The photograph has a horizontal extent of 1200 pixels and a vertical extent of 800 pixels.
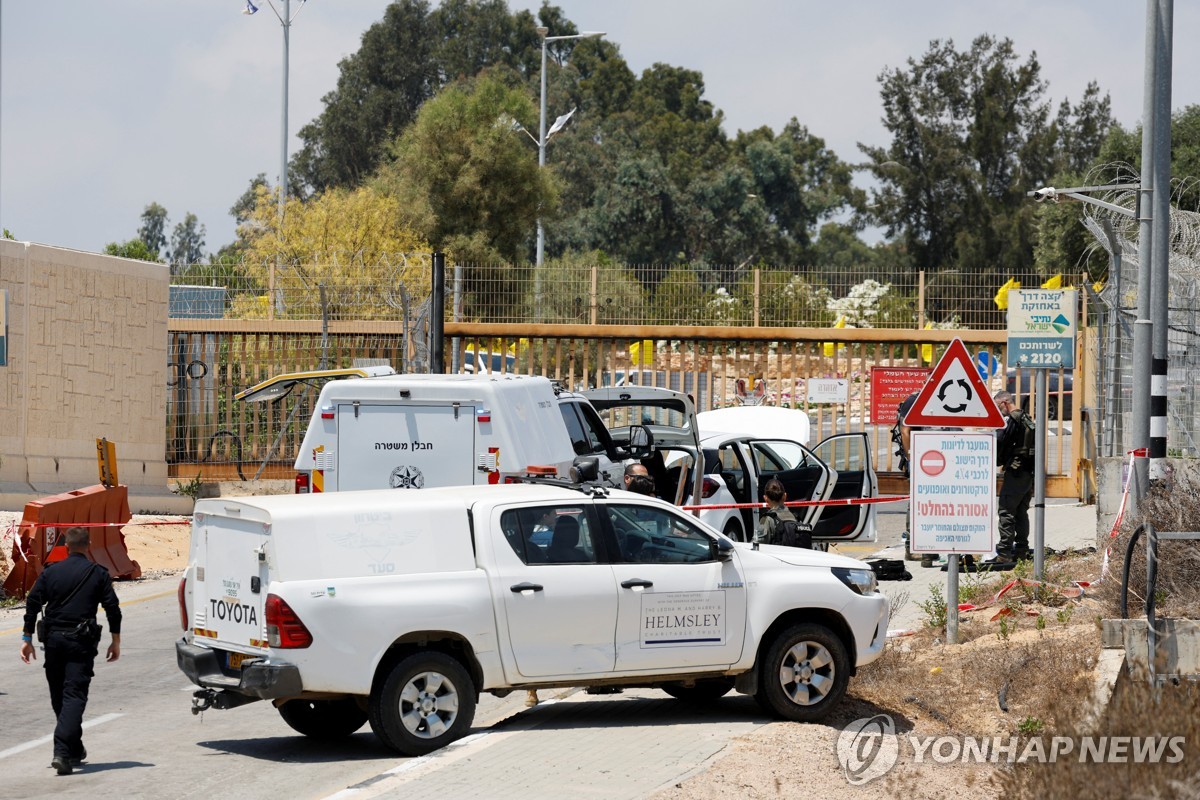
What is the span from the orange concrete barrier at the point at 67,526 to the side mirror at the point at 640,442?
5815mm

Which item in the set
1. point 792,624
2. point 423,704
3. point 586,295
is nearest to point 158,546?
point 586,295

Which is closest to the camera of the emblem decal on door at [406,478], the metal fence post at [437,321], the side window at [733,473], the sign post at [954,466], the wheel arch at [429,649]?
the wheel arch at [429,649]

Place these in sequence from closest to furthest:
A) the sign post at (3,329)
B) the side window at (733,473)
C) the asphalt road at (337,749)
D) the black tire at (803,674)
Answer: the asphalt road at (337,749) → the black tire at (803,674) → the side window at (733,473) → the sign post at (3,329)

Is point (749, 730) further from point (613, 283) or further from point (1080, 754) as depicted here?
point (613, 283)

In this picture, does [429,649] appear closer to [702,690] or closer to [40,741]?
[702,690]

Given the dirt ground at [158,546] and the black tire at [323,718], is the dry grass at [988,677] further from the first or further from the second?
the dirt ground at [158,546]

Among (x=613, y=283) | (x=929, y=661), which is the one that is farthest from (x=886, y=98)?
(x=929, y=661)

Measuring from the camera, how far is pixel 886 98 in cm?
7944

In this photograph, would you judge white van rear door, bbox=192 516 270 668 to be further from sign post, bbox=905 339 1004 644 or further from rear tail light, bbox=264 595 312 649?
sign post, bbox=905 339 1004 644

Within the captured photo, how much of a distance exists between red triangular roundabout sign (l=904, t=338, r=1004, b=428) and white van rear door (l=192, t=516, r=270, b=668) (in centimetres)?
561

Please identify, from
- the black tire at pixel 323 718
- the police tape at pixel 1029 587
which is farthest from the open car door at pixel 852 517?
the black tire at pixel 323 718

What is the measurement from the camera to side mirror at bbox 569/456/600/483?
1417 cm

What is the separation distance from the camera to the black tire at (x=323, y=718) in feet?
32.8

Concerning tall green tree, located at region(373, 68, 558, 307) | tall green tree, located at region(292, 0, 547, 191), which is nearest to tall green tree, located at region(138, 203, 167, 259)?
tall green tree, located at region(292, 0, 547, 191)
